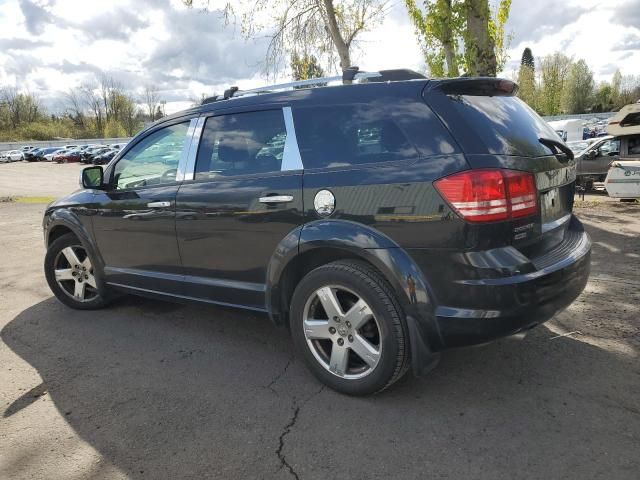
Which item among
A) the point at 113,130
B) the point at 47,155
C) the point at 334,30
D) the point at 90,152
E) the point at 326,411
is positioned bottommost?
the point at 326,411

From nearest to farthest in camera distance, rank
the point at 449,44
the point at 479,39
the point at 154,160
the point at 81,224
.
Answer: the point at 154,160 < the point at 81,224 < the point at 479,39 < the point at 449,44

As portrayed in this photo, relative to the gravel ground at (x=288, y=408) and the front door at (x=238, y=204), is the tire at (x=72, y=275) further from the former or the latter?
the front door at (x=238, y=204)

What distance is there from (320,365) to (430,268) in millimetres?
990

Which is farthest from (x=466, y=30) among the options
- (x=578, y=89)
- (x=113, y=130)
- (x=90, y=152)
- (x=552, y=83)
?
(x=113, y=130)

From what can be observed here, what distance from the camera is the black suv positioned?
270cm

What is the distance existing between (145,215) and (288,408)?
200 cm

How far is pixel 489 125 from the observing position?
114 inches

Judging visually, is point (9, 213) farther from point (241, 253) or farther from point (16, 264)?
point (241, 253)

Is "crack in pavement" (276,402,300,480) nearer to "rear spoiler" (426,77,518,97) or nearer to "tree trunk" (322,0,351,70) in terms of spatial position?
"rear spoiler" (426,77,518,97)

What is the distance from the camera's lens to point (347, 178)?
9.91 ft

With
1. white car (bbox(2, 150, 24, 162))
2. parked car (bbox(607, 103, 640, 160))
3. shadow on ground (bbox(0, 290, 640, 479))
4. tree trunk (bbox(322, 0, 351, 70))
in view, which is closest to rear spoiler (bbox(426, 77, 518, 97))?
shadow on ground (bbox(0, 290, 640, 479))

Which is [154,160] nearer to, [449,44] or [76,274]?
[76,274]

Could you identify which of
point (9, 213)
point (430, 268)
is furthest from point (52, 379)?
point (9, 213)

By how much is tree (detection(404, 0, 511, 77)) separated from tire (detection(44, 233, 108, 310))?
7.62 m
